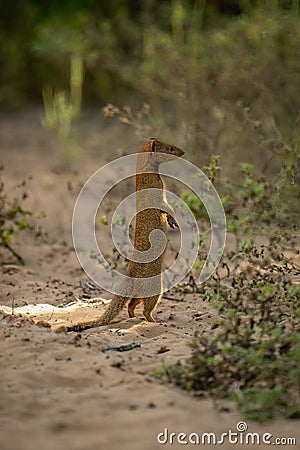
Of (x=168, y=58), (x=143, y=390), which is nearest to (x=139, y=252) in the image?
(x=143, y=390)

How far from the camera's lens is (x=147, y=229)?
4.52 meters

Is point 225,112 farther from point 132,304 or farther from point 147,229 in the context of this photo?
point 132,304

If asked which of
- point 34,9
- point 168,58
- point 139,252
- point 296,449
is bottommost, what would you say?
point 296,449

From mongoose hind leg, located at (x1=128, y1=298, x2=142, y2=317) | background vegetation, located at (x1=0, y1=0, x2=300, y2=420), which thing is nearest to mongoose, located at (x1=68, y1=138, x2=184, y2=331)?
mongoose hind leg, located at (x1=128, y1=298, x2=142, y2=317)

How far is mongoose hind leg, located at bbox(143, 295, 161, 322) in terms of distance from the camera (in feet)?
14.5

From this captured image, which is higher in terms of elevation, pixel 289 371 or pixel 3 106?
pixel 3 106

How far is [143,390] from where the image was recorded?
313cm

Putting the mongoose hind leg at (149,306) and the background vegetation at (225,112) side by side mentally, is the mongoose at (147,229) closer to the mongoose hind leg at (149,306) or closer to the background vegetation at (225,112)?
the mongoose hind leg at (149,306)

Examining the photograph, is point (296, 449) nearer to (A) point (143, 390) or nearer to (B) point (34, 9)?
(A) point (143, 390)

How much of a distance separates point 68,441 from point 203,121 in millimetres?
6066

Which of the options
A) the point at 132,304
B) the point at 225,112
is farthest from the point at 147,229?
the point at 225,112

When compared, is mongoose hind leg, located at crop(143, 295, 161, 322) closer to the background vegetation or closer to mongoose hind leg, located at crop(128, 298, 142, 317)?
mongoose hind leg, located at crop(128, 298, 142, 317)

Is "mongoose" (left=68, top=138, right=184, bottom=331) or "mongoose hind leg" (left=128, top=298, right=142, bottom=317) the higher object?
"mongoose" (left=68, top=138, right=184, bottom=331)

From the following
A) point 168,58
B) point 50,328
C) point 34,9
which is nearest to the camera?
point 50,328
